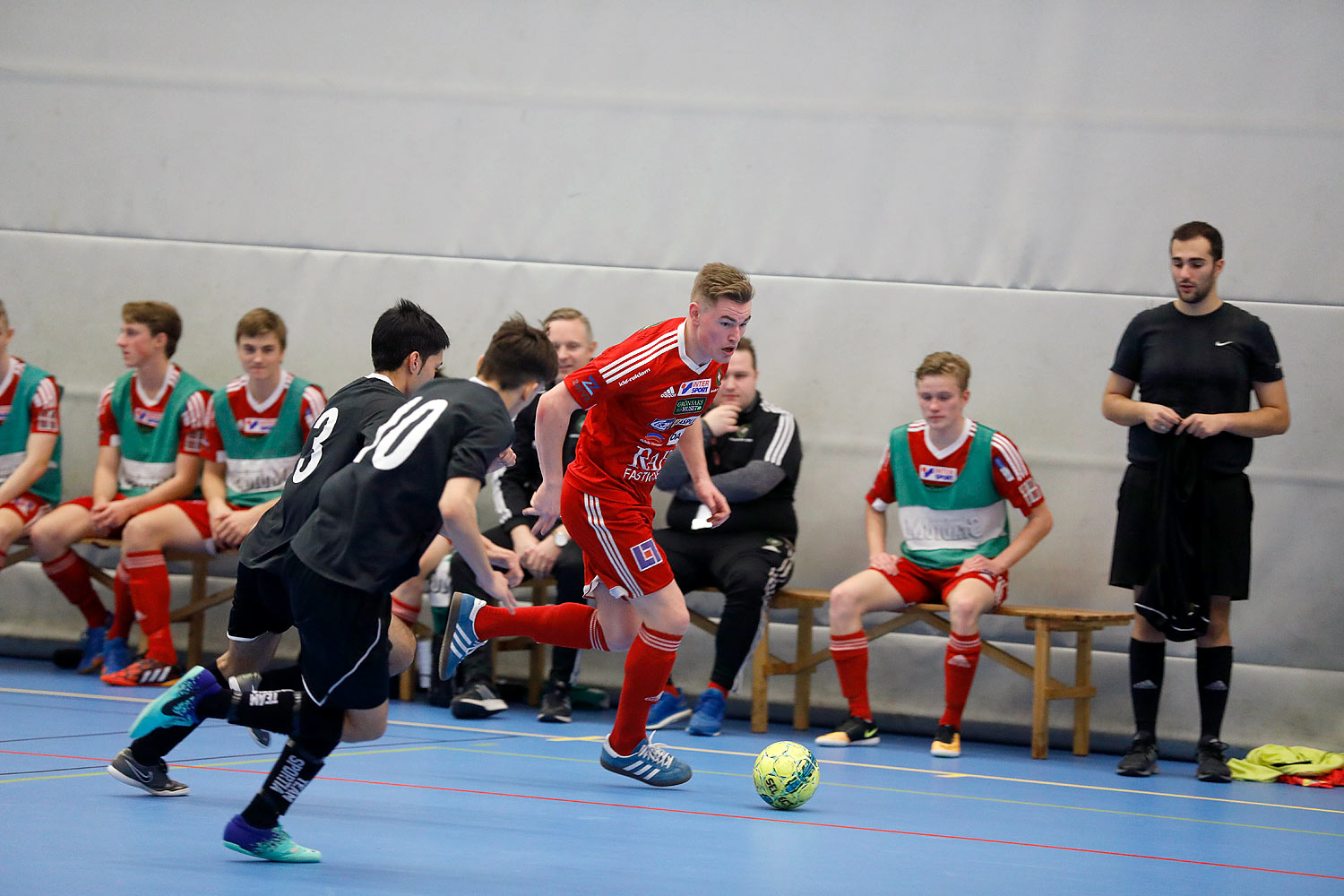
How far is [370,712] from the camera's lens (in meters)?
3.16

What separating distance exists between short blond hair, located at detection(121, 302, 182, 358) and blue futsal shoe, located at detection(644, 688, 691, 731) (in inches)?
122

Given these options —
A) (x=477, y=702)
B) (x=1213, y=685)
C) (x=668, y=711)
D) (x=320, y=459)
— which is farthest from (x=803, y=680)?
(x=320, y=459)

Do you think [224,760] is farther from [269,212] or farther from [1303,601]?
[1303,601]

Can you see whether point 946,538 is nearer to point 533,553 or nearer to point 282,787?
point 533,553

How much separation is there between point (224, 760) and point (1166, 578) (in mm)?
3604

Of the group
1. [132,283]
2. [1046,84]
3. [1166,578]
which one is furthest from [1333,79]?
[132,283]

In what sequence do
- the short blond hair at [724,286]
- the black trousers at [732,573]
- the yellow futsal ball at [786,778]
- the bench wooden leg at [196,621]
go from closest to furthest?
the yellow futsal ball at [786,778]
the short blond hair at [724,286]
the black trousers at [732,573]
the bench wooden leg at [196,621]

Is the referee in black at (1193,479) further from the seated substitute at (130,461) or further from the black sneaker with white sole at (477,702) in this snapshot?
the seated substitute at (130,461)

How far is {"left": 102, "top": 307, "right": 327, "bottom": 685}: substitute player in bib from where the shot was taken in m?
6.41

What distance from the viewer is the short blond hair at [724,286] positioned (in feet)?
13.6

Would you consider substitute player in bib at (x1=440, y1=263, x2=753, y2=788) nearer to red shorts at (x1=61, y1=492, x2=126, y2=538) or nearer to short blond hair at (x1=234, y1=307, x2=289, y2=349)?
short blond hair at (x1=234, y1=307, x2=289, y2=349)


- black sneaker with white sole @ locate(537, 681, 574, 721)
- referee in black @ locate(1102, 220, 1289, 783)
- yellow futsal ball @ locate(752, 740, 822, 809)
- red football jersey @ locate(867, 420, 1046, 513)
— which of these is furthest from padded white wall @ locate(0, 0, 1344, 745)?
yellow futsal ball @ locate(752, 740, 822, 809)

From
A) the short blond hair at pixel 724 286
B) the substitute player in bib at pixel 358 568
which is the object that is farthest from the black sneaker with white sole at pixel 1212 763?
the substitute player in bib at pixel 358 568

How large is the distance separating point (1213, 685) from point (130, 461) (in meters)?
5.33
